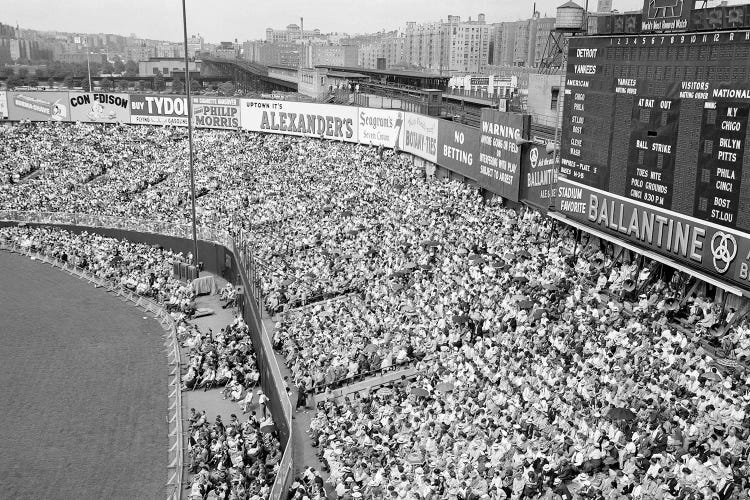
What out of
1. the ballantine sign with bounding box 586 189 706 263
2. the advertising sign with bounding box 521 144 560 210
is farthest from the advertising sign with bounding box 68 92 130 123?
the ballantine sign with bounding box 586 189 706 263

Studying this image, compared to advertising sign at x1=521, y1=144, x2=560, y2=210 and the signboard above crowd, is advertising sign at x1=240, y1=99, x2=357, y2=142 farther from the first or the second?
advertising sign at x1=521, y1=144, x2=560, y2=210

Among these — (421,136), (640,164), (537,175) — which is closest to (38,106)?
(421,136)

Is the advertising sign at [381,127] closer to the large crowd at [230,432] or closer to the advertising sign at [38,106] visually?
the large crowd at [230,432]

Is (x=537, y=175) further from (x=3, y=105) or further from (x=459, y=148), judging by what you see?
(x=3, y=105)

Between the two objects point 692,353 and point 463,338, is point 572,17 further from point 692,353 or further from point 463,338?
point 692,353

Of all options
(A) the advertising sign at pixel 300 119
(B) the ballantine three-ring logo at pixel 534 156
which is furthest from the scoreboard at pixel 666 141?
(A) the advertising sign at pixel 300 119
